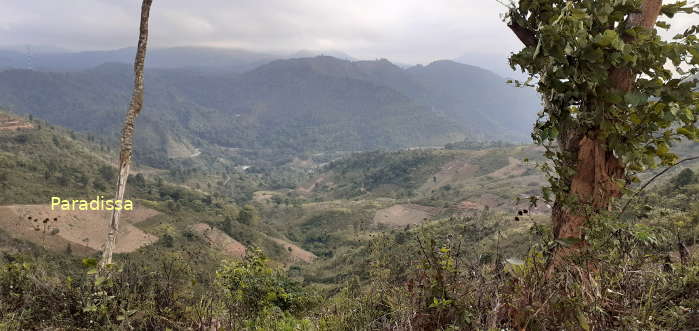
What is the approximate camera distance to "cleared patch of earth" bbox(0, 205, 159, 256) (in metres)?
42.6

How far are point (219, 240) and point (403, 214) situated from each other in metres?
41.8

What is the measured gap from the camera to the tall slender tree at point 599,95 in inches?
92.7

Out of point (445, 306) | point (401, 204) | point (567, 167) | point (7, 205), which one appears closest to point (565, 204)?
point (567, 167)

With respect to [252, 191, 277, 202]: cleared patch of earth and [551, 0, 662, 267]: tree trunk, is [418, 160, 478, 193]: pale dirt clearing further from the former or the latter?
[551, 0, 662, 267]: tree trunk

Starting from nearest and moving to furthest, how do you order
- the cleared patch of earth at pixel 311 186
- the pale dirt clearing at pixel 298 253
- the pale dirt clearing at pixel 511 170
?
the pale dirt clearing at pixel 298 253
the pale dirt clearing at pixel 511 170
the cleared patch of earth at pixel 311 186

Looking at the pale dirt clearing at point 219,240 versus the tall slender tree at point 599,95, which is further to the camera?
the pale dirt clearing at point 219,240

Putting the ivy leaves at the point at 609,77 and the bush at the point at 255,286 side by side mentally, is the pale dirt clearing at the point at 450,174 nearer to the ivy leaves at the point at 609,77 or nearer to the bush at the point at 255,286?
the bush at the point at 255,286

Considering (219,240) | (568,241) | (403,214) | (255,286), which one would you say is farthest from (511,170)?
(568,241)

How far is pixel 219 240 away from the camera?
61.9 m

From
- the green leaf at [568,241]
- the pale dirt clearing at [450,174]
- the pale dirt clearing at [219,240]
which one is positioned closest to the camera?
the green leaf at [568,241]

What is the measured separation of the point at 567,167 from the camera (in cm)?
279

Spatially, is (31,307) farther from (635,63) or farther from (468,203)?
(468,203)

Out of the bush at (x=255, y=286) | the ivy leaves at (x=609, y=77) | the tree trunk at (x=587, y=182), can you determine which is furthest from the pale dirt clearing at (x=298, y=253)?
the ivy leaves at (x=609, y=77)

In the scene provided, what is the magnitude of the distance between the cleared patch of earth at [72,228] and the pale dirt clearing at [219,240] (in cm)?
803
